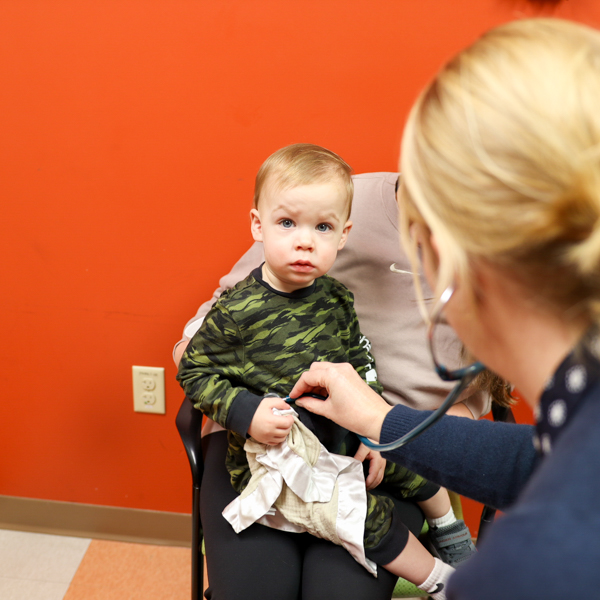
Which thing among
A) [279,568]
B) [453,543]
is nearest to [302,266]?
[279,568]

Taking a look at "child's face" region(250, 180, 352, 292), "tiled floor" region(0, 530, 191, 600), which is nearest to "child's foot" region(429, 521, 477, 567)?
"child's face" region(250, 180, 352, 292)

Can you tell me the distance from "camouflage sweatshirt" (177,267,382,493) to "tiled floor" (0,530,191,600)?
0.78 meters

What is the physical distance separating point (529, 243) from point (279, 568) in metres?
0.75

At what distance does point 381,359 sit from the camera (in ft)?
4.11

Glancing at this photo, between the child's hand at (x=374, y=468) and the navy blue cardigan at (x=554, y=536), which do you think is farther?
the child's hand at (x=374, y=468)

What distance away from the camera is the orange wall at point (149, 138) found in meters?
1.40

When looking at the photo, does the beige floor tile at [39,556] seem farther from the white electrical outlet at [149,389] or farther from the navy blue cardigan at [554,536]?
the navy blue cardigan at [554,536]

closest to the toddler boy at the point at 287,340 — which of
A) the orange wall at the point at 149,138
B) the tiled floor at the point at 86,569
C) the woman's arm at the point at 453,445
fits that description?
the woman's arm at the point at 453,445

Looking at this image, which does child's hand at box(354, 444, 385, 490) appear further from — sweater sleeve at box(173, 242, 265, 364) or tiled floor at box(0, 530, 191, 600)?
tiled floor at box(0, 530, 191, 600)

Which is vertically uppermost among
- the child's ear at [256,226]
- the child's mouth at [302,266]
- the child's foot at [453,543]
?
the child's ear at [256,226]

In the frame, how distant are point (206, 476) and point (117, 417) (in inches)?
26.8

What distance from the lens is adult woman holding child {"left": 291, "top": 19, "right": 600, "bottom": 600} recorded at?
16.9 inches

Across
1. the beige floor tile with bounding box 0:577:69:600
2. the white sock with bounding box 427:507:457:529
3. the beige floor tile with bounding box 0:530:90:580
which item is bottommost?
the beige floor tile with bounding box 0:530:90:580

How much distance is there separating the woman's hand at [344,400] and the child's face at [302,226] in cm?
19
